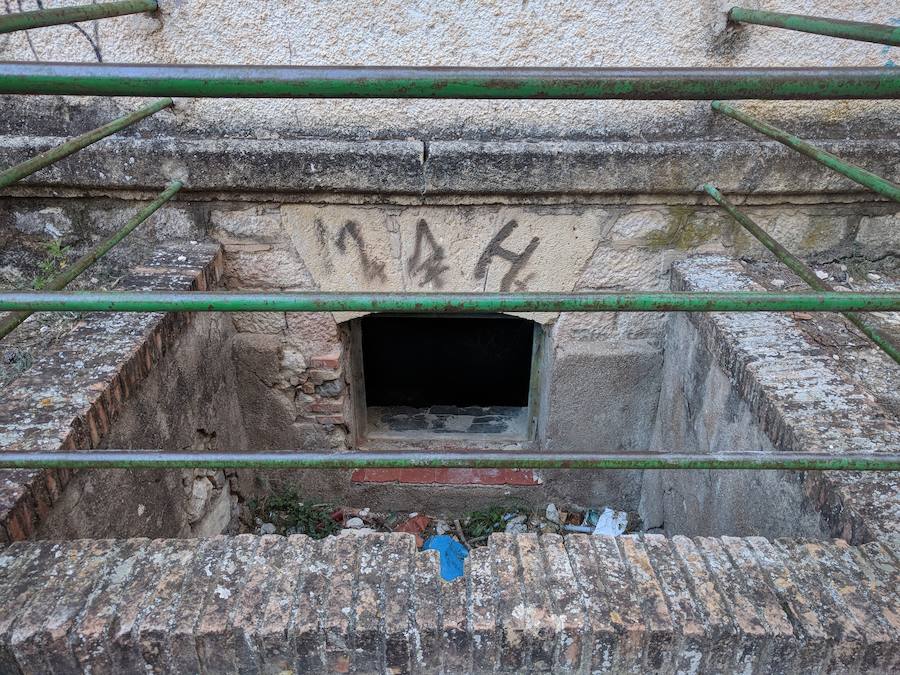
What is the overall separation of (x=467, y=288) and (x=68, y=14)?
1902mm

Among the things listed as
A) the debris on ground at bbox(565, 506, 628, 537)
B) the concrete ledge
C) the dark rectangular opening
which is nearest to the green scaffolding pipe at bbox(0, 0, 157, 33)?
the concrete ledge

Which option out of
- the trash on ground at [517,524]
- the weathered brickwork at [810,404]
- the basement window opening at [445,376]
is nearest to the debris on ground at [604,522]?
the trash on ground at [517,524]

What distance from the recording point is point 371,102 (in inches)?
114

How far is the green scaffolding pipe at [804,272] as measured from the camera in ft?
6.08

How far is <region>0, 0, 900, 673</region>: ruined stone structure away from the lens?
1.45 metres

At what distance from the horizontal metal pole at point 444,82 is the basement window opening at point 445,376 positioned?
8.85ft

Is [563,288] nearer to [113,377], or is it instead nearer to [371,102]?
[371,102]

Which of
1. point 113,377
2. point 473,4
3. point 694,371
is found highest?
point 473,4

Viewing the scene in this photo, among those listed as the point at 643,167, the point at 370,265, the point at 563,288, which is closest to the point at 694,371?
the point at 563,288

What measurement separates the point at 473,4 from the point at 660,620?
96.2 inches

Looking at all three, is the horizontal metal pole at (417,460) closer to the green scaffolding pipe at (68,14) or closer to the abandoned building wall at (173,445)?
the abandoned building wall at (173,445)

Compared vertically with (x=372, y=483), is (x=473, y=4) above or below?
above

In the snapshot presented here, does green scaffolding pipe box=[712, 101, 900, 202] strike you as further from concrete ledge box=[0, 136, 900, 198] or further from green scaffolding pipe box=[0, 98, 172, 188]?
green scaffolding pipe box=[0, 98, 172, 188]

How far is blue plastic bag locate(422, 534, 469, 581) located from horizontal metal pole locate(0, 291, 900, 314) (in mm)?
2165
